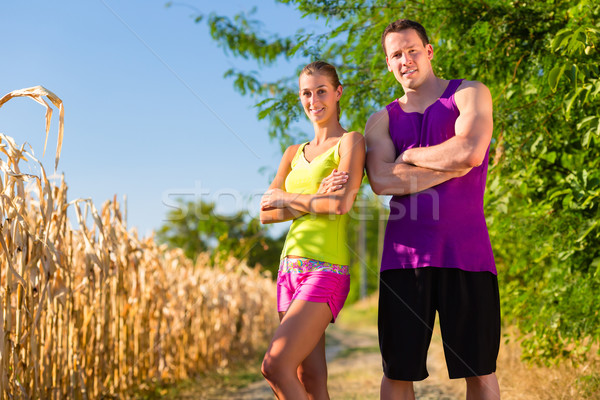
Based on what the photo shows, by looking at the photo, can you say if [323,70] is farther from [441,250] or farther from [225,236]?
[225,236]

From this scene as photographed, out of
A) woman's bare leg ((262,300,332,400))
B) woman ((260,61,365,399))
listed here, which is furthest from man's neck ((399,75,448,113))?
woman's bare leg ((262,300,332,400))

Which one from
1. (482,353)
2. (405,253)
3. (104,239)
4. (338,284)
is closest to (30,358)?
(104,239)

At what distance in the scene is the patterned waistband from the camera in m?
2.17

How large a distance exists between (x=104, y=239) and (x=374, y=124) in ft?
6.88

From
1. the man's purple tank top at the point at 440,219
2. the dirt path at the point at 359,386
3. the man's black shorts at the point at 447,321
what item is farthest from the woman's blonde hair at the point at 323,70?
the dirt path at the point at 359,386

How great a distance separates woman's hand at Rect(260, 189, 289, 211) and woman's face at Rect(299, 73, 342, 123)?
1.21ft

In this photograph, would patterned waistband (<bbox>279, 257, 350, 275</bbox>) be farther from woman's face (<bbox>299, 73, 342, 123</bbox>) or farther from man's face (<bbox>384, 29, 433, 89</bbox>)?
man's face (<bbox>384, 29, 433, 89</bbox>)

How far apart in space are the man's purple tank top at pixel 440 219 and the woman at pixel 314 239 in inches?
8.3

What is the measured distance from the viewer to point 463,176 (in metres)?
2.11

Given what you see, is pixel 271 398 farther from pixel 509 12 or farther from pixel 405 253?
pixel 509 12

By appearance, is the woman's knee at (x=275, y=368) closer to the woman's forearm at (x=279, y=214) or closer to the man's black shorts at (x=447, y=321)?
the man's black shorts at (x=447, y=321)

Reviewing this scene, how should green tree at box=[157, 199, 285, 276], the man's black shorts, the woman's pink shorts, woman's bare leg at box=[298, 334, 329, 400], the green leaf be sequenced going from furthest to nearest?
green tree at box=[157, 199, 285, 276], the green leaf, woman's bare leg at box=[298, 334, 329, 400], the woman's pink shorts, the man's black shorts

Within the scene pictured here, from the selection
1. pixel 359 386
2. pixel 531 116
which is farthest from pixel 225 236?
pixel 531 116

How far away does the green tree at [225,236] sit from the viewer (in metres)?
7.01
